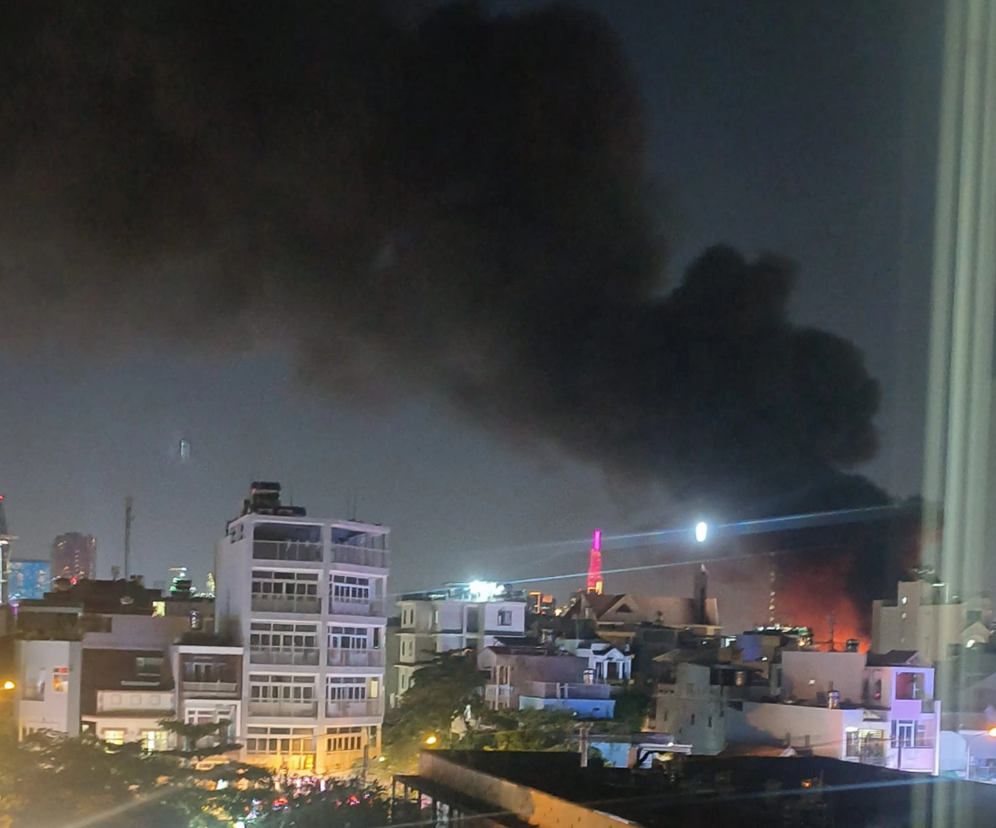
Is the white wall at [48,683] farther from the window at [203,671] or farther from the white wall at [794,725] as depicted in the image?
the white wall at [794,725]

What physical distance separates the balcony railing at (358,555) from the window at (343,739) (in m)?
1.87

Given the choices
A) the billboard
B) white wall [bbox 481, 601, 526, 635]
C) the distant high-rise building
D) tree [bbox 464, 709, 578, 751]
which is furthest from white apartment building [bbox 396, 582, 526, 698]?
the distant high-rise building

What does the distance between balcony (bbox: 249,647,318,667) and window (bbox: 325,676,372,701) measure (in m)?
0.30

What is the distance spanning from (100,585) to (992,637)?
13.6m

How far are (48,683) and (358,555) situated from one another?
364 centimetres

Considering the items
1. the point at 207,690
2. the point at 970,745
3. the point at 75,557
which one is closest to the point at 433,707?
the point at 207,690

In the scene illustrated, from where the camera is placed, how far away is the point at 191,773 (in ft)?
30.0

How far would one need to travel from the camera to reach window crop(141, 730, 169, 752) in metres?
11.7

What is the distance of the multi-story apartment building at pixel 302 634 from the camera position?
13133 mm

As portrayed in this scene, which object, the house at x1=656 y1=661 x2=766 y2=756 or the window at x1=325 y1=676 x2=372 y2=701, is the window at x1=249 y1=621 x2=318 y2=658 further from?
the house at x1=656 y1=661 x2=766 y2=756

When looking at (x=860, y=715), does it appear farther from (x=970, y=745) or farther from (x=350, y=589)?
(x=350, y=589)

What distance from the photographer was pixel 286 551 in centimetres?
1370

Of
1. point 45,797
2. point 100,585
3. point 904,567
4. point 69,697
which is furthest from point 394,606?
point 45,797

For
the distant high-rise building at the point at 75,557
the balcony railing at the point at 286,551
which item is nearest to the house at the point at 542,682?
the balcony railing at the point at 286,551
